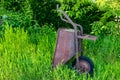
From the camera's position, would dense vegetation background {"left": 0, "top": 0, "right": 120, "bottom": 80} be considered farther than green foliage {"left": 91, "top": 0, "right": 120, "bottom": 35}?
No

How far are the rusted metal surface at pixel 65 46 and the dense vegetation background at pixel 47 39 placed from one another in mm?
140

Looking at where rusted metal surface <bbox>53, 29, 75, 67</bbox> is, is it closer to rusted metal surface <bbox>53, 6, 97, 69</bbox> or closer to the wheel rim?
rusted metal surface <bbox>53, 6, 97, 69</bbox>

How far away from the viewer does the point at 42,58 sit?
4.37 m

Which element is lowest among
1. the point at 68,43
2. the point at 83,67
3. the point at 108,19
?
the point at 83,67

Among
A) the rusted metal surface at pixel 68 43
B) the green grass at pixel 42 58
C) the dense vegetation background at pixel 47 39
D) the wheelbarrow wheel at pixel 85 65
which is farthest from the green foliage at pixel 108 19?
the wheelbarrow wheel at pixel 85 65

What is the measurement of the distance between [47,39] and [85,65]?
4.30 ft

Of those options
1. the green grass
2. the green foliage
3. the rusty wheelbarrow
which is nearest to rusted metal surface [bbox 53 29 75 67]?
the rusty wheelbarrow

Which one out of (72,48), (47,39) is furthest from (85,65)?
(47,39)

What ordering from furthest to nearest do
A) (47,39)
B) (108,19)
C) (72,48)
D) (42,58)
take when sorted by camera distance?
(108,19), (47,39), (42,58), (72,48)

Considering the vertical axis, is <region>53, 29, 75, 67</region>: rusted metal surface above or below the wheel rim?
above

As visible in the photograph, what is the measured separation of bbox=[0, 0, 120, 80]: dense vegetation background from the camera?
4098mm

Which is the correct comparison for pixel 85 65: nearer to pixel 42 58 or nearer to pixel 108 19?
pixel 42 58

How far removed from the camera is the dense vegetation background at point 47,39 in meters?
4.10

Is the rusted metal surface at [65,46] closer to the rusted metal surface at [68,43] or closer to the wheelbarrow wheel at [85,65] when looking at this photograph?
the rusted metal surface at [68,43]
